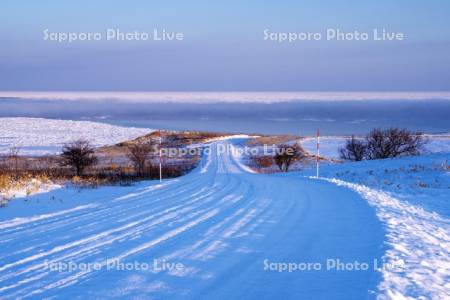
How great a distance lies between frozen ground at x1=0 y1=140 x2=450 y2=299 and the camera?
5375mm

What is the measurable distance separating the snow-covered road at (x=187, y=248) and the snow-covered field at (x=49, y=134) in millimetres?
58347

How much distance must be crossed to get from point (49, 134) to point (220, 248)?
8795 cm

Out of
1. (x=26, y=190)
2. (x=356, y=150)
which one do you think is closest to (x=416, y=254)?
(x=26, y=190)

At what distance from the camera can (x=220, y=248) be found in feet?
23.2

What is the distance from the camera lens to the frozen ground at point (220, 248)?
5.38 m

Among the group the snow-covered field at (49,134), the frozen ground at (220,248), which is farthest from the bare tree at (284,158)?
the frozen ground at (220,248)

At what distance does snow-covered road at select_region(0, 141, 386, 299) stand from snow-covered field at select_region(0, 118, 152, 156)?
58.3 m

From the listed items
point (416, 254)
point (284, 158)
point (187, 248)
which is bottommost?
point (416, 254)

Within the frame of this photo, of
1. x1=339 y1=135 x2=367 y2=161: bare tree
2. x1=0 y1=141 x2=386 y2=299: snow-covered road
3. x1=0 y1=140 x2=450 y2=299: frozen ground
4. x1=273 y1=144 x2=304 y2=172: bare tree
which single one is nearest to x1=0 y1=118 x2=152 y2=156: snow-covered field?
x1=273 y1=144 x2=304 y2=172: bare tree

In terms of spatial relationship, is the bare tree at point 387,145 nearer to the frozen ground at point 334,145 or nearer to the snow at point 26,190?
the frozen ground at point 334,145

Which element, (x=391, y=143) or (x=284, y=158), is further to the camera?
(x=391, y=143)

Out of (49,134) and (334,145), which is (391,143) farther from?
(49,134)

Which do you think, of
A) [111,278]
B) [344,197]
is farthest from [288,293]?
[344,197]

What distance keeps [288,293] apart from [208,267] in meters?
1.32
